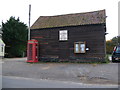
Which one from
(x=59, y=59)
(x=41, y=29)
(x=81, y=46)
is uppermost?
(x=41, y=29)

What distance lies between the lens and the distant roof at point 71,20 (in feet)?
53.5

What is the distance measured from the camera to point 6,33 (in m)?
33.6

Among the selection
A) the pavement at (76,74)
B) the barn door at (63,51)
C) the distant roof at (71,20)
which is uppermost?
the distant roof at (71,20)

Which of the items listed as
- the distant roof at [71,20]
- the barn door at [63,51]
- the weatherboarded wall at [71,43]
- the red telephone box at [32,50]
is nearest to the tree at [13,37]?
the distant roof at [71,20]

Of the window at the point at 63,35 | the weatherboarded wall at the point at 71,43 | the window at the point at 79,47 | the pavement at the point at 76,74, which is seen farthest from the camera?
the window at the point at 63,35

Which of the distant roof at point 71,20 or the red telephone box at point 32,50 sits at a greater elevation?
the distant roof at point 71,20

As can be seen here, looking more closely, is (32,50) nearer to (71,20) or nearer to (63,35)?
(63,35)

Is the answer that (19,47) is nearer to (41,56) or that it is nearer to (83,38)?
(41,56)

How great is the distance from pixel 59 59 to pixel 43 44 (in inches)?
122

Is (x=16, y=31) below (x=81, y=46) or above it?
above

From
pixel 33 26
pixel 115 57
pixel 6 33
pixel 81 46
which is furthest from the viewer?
pixel 6 33

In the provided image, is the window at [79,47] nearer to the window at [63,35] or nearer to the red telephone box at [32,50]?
the window at [63,35]

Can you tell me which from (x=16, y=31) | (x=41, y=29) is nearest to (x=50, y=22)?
(x=41, y=29)

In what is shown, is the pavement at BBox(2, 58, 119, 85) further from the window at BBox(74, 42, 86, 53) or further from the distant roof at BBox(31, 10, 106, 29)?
the distant roof at BBox(31, 10, 106, 29)
